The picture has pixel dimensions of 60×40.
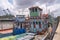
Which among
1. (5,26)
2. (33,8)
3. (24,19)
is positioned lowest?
(5,26)

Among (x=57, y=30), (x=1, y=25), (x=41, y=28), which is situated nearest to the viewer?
(x=57, y=30)

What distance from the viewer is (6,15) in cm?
709

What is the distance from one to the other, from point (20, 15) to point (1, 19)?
1668mm

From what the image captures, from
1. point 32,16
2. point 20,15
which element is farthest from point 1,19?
point 32,16

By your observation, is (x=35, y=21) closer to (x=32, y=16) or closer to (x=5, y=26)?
(x=32, y=16)

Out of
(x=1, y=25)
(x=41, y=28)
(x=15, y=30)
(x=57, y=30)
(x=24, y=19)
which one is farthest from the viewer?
(x=1, y=25)

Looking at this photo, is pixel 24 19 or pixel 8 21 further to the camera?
pixel 8 21

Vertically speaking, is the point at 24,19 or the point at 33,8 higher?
Answer: the point at 33,8

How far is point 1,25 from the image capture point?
6566mm

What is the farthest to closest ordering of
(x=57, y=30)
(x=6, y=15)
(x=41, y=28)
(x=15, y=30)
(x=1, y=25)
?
(x=6, y=15)
(x=1, y=25)
(x=41, y=28)
(x=15, y=30)
(x=57, y=30)

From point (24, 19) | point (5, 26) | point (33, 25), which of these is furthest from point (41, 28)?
point (5, 26)

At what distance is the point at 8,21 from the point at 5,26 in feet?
1.14

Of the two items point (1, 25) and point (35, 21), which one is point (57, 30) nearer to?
point (35, 21)

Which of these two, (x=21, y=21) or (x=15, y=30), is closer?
(x=15, y=30)
